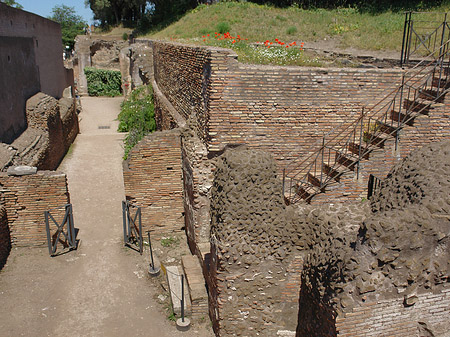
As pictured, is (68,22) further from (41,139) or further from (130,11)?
(41,139)

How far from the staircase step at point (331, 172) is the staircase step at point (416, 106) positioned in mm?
1708

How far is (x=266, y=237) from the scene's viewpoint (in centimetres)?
576

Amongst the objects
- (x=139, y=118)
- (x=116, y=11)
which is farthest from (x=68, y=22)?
(x=139, y=118)

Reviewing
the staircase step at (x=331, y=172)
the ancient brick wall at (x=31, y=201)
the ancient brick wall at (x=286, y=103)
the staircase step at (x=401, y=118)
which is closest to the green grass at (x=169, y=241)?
the ancient brick wall at (x=31, y=201)

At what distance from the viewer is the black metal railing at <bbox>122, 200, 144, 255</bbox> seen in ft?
31.6

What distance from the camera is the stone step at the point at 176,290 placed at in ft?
24.9

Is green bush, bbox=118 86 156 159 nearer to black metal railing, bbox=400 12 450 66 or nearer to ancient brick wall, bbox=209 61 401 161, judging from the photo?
ancient brick wall, bbox=209 61 401 161

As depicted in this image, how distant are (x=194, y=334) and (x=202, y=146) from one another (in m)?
3.40

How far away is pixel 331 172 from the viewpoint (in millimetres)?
7242

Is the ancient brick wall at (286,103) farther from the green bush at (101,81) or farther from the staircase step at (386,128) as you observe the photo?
the green bush at (101,81)

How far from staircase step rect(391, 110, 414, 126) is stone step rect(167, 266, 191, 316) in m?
4.94

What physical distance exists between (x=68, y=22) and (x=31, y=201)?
193 feet

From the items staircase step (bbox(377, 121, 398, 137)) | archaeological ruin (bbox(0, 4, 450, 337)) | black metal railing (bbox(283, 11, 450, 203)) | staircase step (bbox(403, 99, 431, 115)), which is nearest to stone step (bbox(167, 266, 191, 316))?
archaeological ruin (bbox(0, 4, 450, 337))

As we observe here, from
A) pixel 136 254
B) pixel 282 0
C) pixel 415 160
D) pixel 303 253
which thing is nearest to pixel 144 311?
pixel 136 254
